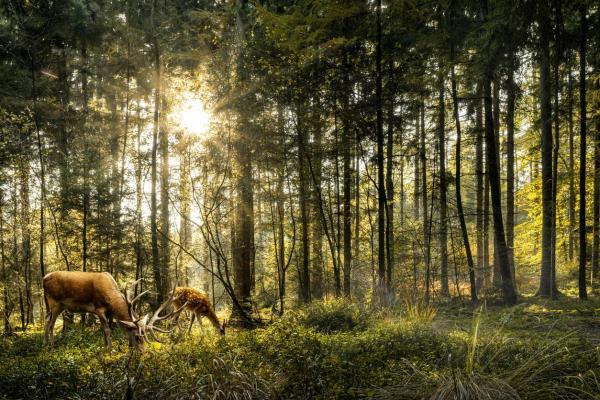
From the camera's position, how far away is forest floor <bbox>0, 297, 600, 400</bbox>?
430 centimetres

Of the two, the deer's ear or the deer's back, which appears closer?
the deer's ear

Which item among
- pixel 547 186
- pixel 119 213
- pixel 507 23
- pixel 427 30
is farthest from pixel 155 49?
pixel 547 186

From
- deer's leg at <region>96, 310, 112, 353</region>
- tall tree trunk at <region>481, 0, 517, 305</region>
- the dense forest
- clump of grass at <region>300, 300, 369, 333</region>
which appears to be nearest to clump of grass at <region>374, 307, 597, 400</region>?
the dense forest

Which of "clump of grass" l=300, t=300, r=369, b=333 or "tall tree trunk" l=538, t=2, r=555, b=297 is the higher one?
"tall tree trunk" l=538, t=2, r=555, b=297

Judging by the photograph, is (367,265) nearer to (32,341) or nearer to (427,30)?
(427,30)

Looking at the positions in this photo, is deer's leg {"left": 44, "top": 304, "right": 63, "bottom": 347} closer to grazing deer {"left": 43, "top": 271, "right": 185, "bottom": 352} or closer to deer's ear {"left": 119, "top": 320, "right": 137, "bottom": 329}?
grazing deer {"left": 43, "top": 271, "right": 185, "bottom": 352}

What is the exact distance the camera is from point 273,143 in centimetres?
1303

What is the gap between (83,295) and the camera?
25.8ft

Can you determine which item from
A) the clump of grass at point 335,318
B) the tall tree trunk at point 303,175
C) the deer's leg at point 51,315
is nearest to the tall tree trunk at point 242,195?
the tall tree trunk at point 303,175

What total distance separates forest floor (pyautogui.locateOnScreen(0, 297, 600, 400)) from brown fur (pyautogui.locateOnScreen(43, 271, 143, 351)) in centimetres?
82

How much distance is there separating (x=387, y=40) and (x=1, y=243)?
13.6 metres

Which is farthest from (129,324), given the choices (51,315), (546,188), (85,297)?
(546,188)

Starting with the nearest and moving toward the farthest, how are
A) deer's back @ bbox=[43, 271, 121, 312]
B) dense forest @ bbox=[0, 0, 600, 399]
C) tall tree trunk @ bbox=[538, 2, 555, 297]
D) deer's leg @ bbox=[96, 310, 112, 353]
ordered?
deer's leg @ bbox=[96, 310, 112, 353], deer's back @ bbox=[43, 271, 121, 312], dense forest @ bbox=[0, 0, 600, 399], tall tree trunk @ bbox=[538, 2, 555, 297]

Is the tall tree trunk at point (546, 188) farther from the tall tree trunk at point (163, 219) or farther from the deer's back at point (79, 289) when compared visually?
the deer's back at point (79, 289)
